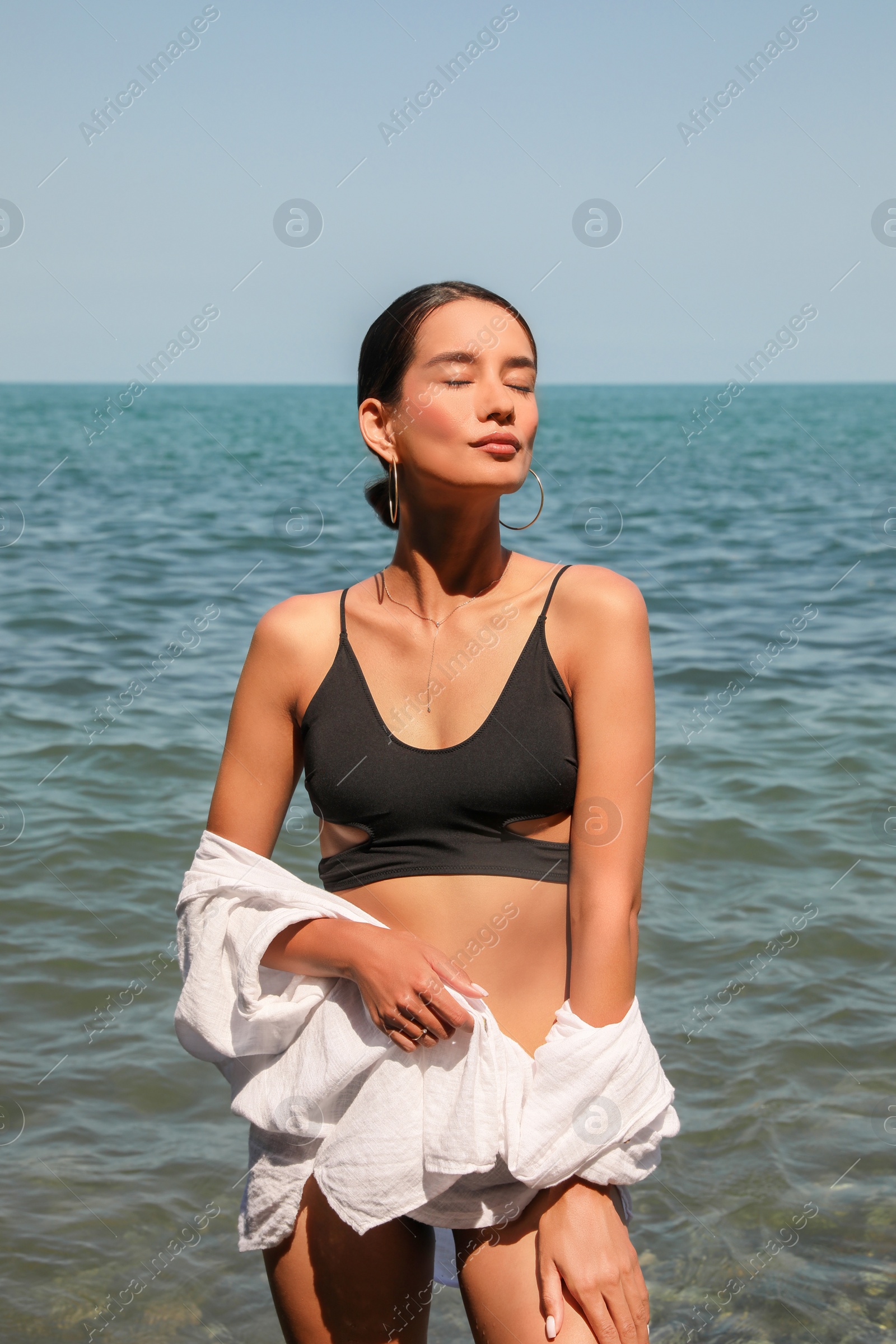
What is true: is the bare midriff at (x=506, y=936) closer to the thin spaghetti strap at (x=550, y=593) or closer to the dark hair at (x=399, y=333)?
the thin spaghetti strap at (x=550, y=593)

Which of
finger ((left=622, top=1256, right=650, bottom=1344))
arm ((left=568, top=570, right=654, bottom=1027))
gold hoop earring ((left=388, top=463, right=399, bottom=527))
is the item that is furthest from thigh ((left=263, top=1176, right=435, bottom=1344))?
gold hoop earring ((left=388, top=463, right=399, bottom=527))

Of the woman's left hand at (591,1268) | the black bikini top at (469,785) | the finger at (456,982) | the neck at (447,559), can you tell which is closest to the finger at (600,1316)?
the woman's left hand at (591,1268)

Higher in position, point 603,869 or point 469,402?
point 469,402

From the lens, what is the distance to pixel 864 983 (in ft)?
17.0

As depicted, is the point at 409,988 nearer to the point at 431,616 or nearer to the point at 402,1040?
the point at 402,1040

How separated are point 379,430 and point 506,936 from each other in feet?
3.35

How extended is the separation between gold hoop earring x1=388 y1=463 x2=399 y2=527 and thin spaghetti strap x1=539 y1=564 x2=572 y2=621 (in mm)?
419

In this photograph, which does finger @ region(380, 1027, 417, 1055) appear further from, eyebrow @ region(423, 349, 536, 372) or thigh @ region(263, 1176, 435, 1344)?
eyebrow @ region(423, 349, 536, 372)

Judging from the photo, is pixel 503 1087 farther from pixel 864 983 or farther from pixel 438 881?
pixel 864 983

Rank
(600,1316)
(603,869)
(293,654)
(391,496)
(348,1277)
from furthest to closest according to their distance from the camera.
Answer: (391,496), (293,654), (348,1277), (603,869), (600,1316)

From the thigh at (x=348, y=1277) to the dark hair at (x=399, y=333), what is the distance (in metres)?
1.52

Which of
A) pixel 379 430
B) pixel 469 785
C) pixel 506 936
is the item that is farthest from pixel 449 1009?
pixel 379 430

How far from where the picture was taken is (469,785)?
214 cm

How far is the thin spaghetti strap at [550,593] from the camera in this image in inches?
86.8
